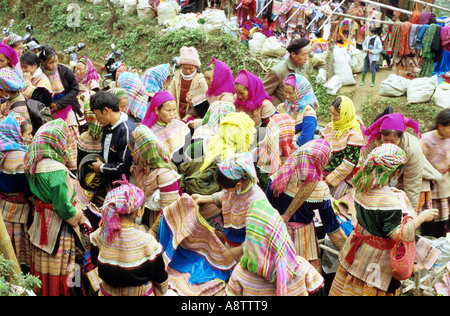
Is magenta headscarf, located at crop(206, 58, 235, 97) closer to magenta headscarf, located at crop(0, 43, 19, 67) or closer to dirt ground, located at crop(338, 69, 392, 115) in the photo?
magenta headscarf, located at crop(0, 43, 19, 67)

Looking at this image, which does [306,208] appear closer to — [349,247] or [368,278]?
[349,247]

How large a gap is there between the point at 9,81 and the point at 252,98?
2.79m

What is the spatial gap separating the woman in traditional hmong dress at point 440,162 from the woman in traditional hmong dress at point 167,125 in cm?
262

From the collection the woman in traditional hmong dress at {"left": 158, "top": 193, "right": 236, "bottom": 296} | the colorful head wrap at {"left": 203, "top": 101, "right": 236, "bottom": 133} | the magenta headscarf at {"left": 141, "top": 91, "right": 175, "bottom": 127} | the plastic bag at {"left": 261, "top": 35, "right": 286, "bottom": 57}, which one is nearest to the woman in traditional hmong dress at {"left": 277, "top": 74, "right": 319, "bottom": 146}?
the colorful head wrap at {"left": 203, "top": 101, "right": 236, "bottom": 133}

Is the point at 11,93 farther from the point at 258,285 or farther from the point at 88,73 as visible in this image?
the point at 258,285

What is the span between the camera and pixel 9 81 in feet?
17.9

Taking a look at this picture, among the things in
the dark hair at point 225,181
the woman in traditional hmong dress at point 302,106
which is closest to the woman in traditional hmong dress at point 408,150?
the woman in traditional hmong dress at point 302,106

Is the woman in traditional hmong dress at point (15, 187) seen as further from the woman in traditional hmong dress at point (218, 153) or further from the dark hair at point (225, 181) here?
the dark hair at point (225, 181)

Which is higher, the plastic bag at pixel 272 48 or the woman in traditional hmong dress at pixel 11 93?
the woman in traditional hmong dress at pixel 11 93

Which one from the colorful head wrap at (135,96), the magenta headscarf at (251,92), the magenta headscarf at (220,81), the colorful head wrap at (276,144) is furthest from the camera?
the magenta headscarf at (220,81)

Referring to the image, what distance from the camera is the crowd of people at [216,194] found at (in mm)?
3270

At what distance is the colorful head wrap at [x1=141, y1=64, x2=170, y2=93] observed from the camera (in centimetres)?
658
